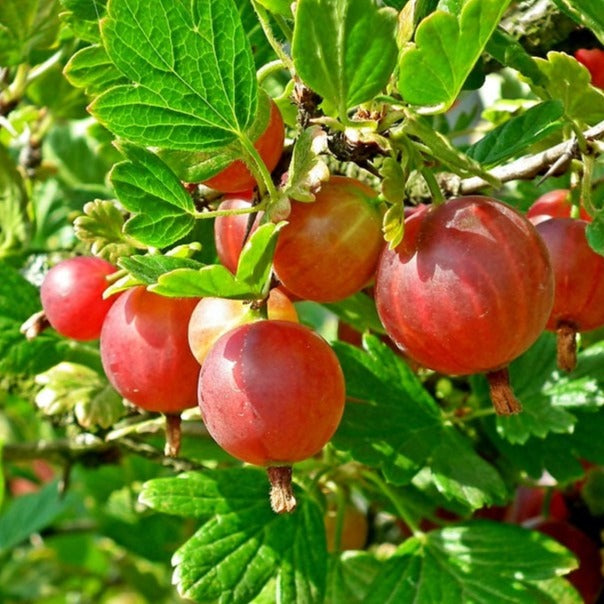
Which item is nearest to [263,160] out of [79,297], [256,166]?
[256,166]

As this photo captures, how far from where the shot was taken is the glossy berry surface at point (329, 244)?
787mm

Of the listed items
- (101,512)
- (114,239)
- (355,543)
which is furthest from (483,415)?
(101,512)

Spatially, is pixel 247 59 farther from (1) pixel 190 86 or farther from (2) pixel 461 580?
(2) pixel 461 580

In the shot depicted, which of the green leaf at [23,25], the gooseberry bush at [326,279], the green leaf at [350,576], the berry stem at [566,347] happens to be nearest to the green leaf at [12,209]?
the gooseberry bush at [326,279]

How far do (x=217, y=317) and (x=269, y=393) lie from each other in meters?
0.11

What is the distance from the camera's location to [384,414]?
1137 mm

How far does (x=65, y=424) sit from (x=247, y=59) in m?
0.80

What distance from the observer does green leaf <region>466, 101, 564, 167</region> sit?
80 centimetres

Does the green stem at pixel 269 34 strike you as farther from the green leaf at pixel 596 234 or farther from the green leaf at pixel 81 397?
the green leaf at pixel 81 397

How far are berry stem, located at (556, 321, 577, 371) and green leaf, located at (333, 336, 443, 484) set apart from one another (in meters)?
0.27

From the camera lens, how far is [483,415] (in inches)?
50.7

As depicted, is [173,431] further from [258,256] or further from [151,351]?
[258,256]

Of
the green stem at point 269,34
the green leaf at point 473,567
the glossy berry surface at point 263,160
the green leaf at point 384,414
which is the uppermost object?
the green stem at point 269,34

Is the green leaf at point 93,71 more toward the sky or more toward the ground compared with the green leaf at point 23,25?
more toward the sky
